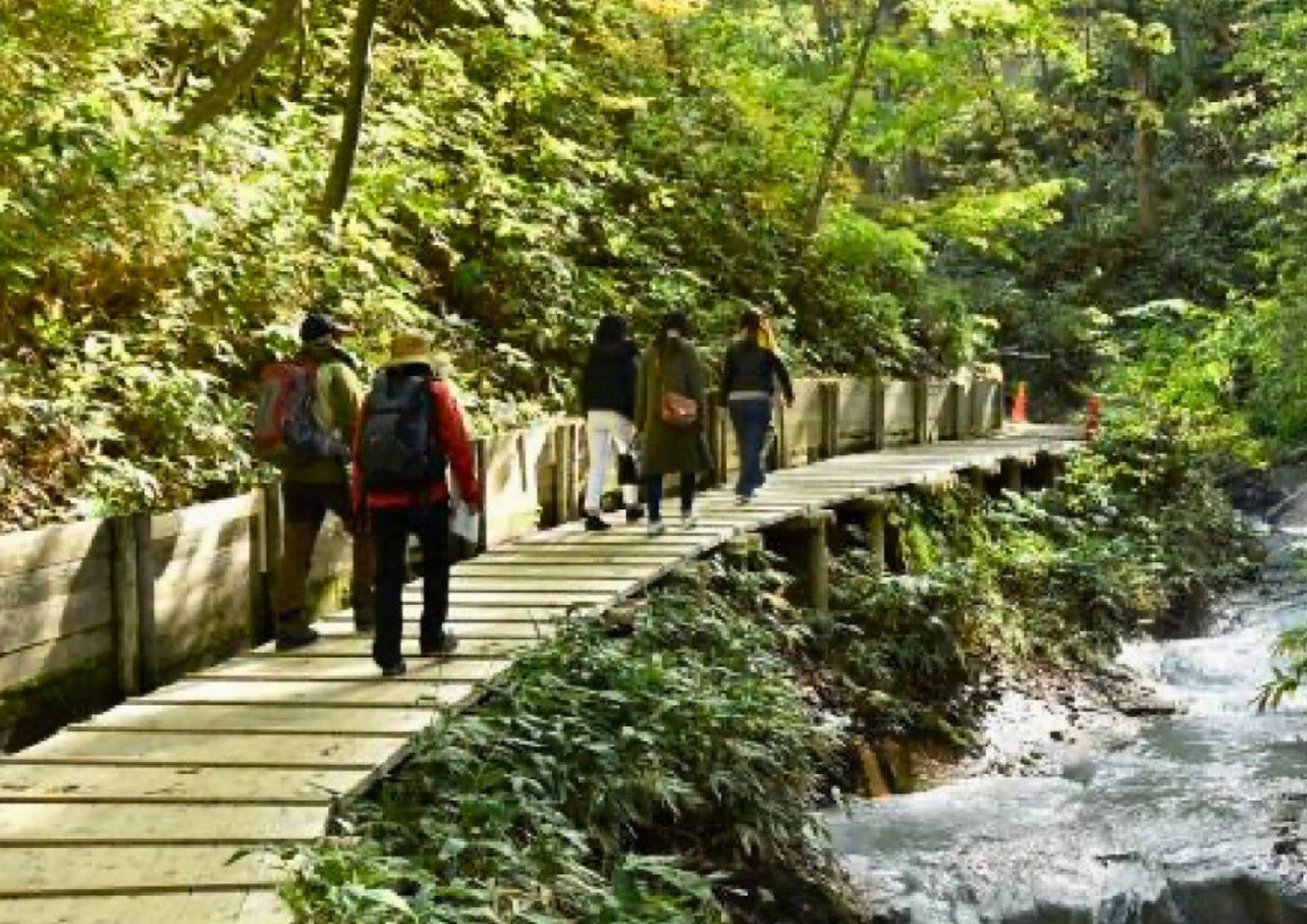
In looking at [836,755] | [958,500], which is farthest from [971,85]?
[836,755]

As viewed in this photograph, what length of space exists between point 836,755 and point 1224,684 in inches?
248

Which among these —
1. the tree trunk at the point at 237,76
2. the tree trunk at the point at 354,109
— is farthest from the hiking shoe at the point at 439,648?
the tree trunk at the point at 354,109

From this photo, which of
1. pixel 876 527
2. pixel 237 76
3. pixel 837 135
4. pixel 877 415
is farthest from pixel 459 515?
A: pixel 837 135

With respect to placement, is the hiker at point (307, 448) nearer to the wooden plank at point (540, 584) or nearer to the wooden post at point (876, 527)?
the wooden plank at point (540, 584)

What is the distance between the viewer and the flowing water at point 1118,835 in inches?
354

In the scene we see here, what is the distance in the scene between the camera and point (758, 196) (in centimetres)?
2319

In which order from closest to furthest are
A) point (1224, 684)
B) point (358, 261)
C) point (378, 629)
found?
point (378, 629), point (358, 261), point (1224, 684)

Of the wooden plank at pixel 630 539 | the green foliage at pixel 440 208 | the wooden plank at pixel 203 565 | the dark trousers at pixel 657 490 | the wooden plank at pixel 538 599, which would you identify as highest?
the green foliage at pixel 440 208

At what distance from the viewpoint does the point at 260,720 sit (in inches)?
272

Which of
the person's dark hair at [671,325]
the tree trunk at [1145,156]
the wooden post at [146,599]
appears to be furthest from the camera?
the tree trunk at [1145,156]

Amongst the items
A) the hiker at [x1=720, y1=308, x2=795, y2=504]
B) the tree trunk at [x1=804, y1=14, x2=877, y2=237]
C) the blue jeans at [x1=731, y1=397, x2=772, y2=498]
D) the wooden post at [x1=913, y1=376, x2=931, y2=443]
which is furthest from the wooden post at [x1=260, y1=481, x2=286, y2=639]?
the tree trunk at [x1=804, y1=14, x2=877, y2=237]

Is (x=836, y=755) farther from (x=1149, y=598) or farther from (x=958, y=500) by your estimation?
(x=1149, y=598)

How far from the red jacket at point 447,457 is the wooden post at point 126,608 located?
45.2 inches

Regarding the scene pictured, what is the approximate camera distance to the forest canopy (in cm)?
951
